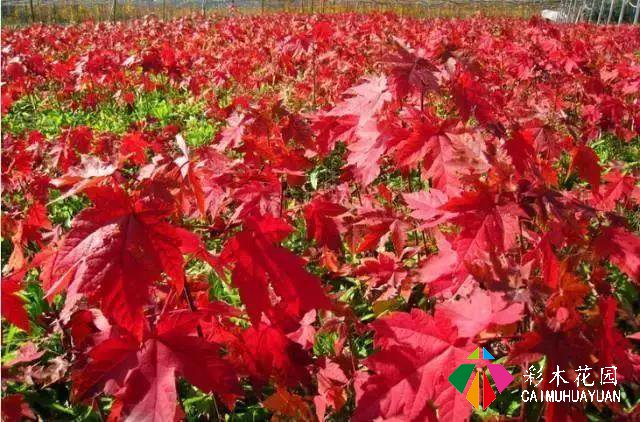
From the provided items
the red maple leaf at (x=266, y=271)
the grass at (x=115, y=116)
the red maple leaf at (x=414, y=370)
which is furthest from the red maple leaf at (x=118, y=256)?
the grass at (x=115, y=116)

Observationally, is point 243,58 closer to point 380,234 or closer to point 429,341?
point 380,234

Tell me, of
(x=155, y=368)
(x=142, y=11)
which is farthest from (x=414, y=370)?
(x=142, y=11)

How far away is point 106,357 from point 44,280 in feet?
0.81

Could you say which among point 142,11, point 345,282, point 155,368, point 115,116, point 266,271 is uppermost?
point 142,11

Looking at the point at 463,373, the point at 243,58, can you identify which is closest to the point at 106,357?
the point at 463,373

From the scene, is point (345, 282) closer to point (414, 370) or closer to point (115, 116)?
point (414, 370)

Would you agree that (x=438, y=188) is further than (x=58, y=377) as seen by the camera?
No

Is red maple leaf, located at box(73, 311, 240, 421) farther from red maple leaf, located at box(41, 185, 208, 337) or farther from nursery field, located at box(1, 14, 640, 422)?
red maple leaf, located at box(41, 185, 208, 337)

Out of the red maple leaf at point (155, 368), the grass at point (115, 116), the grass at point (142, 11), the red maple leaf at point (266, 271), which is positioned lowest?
the grass at point (115, 116)

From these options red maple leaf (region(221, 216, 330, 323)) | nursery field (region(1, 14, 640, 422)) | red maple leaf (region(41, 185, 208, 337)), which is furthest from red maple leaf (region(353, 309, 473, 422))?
red maple leaf (region(41, 185, 208, 337))

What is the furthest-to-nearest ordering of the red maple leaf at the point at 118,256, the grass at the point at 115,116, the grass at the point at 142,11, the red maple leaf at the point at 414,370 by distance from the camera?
1. the grass at the point at 142,11
2. the grass at the point at 115,116
3. the red maple leaf at the point at 414,370
4. the red maple leaf at the point at 118,256

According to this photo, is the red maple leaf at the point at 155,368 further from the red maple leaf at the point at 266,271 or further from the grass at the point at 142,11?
the grass at the point at 142,11

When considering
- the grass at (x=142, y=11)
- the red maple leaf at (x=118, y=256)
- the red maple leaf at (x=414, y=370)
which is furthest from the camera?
the grass at (x=142, y=11)

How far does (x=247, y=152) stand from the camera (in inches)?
78.6
